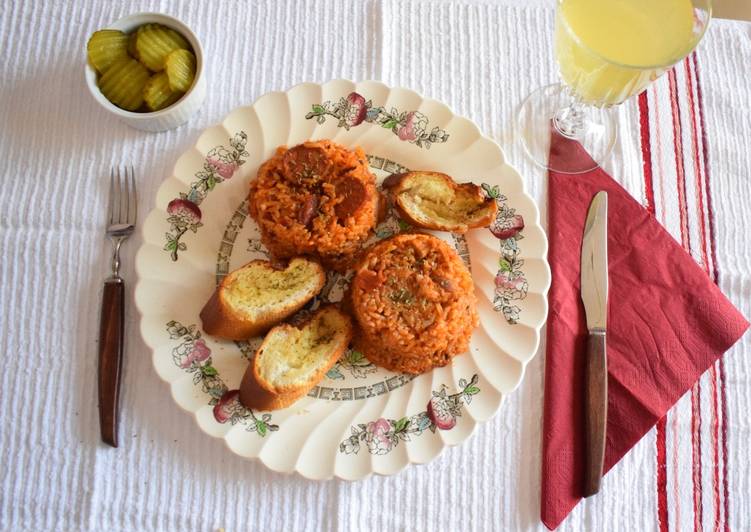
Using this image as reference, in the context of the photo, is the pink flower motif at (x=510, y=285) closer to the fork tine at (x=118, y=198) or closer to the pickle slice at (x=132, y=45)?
the fork tine at (x=118, y=198)

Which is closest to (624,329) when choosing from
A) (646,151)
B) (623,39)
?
(646,151)

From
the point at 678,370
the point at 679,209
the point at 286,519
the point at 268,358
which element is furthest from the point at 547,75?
the point at 286,519

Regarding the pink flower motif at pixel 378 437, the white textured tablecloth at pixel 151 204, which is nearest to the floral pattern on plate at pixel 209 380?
the white textured tablecloth at pixel 151 204

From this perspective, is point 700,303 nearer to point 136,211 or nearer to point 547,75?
point 547,75

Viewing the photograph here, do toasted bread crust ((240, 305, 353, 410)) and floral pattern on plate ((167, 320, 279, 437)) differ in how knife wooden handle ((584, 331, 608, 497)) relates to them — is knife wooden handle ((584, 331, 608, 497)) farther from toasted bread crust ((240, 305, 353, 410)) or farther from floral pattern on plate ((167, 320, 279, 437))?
floral pattern on plate ((167, 320, 279, 437))

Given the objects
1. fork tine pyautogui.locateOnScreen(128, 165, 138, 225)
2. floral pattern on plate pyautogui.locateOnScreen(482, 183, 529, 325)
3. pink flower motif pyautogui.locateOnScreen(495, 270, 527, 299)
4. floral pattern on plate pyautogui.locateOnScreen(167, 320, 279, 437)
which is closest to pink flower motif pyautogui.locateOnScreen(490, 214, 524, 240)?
floral pattern on plate pyautogui.locateOnScreen(482, 183, 529, 325)

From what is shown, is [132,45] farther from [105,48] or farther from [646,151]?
[646,151]
